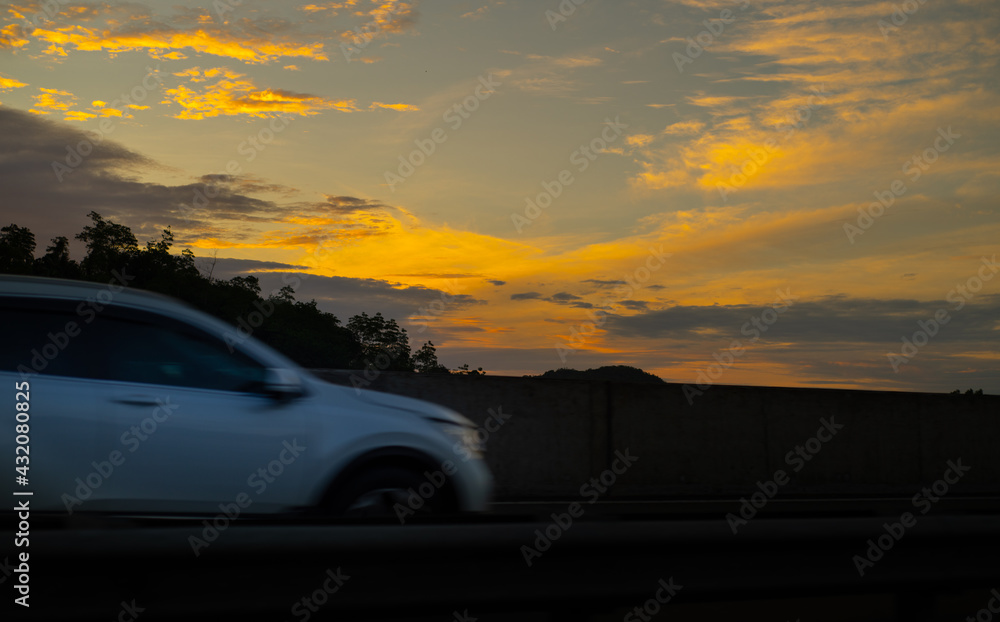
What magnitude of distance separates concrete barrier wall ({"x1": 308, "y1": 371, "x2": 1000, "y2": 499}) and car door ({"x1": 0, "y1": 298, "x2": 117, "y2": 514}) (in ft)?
18.9

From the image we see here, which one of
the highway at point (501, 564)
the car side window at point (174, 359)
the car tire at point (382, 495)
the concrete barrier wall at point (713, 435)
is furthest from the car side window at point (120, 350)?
the concrete barrier wall at point (713, 435)

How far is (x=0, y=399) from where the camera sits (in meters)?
4.99

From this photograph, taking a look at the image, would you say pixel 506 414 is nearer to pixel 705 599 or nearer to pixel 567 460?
pixel 567 460

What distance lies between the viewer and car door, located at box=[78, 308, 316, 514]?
5.30m

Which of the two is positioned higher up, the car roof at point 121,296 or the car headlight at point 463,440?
the car roof at point 121,296

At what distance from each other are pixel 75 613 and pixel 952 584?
132 inches

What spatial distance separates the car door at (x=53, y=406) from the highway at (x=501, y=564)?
1.84 m

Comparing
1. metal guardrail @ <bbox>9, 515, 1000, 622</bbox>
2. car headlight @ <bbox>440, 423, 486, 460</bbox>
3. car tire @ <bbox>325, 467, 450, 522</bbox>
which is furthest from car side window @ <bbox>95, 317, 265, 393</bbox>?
metal guardrail @ <bbox>9, 515, 1000, 622</bbox>

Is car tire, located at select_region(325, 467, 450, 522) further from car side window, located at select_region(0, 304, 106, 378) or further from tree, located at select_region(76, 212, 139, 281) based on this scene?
tree, located at select_region(76, 212, 139, 281)

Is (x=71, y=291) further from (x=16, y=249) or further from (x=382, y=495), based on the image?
(x=16, y=249)

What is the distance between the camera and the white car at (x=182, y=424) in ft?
16.8

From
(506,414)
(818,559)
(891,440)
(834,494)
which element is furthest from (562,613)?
(891,440)

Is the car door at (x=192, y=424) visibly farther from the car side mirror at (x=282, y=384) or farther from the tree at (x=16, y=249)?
the tree at (x=16, y=249)

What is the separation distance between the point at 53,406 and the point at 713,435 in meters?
10.4
